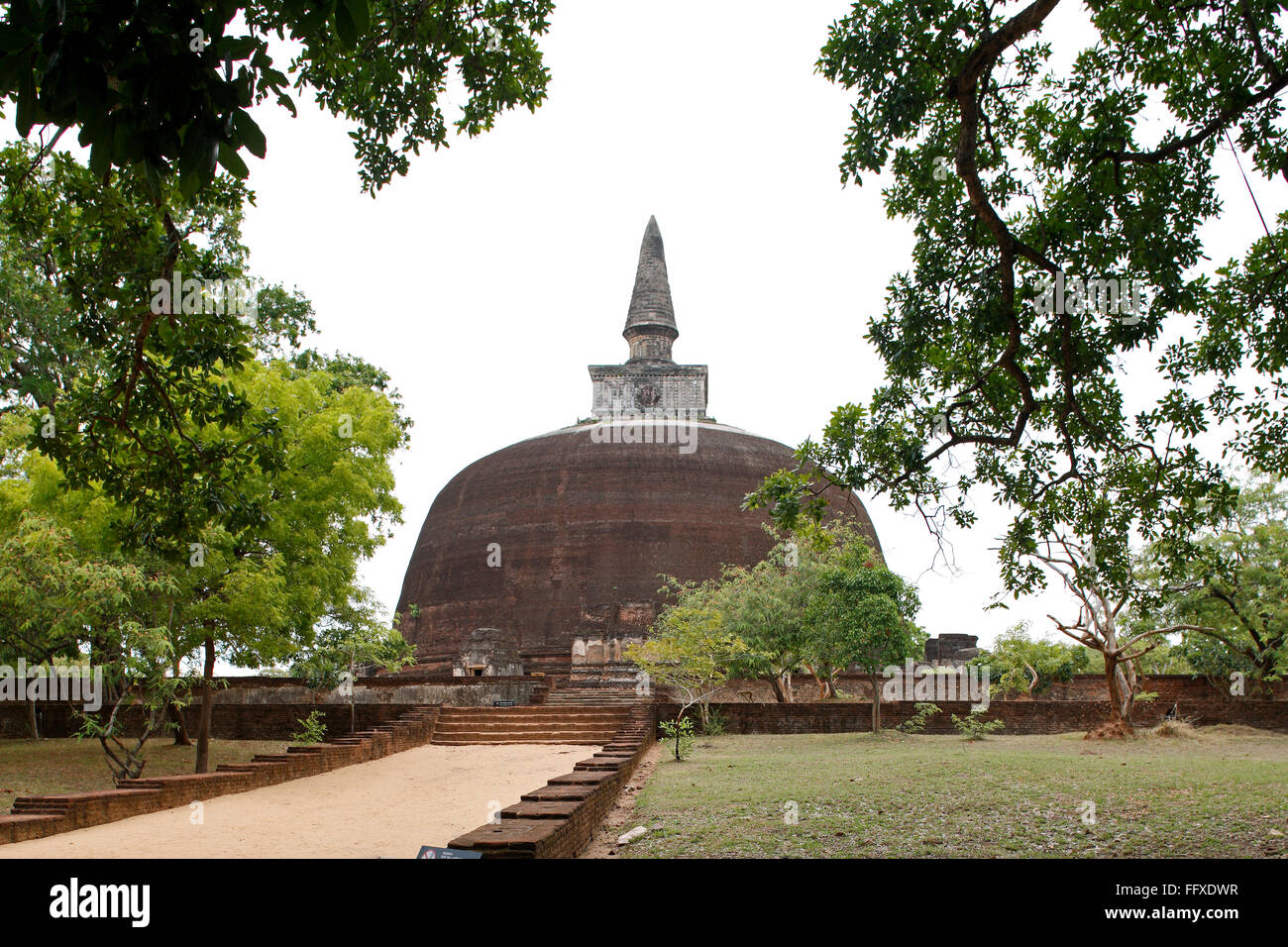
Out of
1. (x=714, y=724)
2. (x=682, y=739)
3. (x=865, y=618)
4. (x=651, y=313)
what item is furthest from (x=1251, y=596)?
(x=651, y=313)

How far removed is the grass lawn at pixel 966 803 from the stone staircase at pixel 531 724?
8.62ft

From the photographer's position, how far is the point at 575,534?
3322 centimetres

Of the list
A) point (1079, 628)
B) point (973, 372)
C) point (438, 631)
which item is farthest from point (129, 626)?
point (438, 631)

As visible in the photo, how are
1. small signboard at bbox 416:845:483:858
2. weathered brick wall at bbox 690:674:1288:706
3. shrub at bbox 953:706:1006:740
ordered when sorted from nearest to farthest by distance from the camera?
small signboard at bbox 416:845:483:858 < shrub at bbox 953:706:1006:740 < weathered brick wall at bbox 690:674:1288:706

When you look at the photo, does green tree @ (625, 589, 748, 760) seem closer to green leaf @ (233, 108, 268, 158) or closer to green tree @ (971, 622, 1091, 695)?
green tree @ (971, 622, 1091, 695)

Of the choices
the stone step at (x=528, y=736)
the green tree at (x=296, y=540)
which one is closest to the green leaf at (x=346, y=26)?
the green tree at (x=296, y=540)

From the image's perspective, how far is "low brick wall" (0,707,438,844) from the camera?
7.65m

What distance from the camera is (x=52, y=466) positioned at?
41.2 feet

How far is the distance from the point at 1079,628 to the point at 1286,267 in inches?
417

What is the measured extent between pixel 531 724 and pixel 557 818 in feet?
36.7

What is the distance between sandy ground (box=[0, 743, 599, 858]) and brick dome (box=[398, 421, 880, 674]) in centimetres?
1797

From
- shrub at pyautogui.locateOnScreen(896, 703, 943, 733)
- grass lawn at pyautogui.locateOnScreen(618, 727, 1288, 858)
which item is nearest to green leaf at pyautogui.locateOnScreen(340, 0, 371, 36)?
grass lawn at pyautogui.locateOnScreen(618, 727, 1288, 858)

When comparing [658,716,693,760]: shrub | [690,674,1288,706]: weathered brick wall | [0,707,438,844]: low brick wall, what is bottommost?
[690,674,1288,706]: weathered brick wall

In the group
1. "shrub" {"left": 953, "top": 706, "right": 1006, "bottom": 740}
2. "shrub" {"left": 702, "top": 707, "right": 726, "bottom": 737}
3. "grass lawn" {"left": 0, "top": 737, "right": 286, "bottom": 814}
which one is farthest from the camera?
"shrub" {"left": 702, "top": 707, "right": 726, "bottom": 737}
